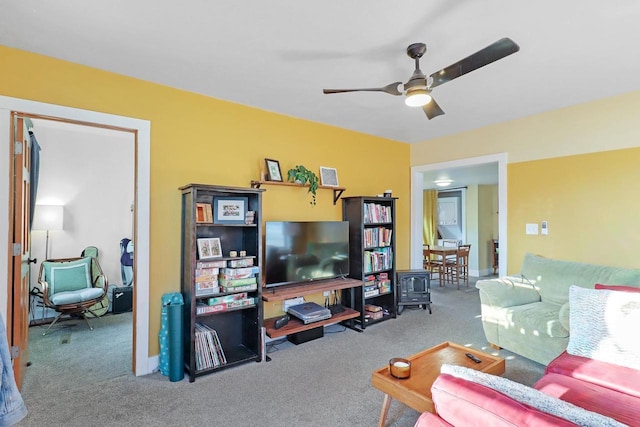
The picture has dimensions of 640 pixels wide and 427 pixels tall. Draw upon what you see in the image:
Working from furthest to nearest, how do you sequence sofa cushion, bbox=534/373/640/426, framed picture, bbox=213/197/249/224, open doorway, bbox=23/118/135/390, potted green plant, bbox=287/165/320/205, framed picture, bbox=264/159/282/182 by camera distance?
open doorway, bbox=23/118/135/390 → potted green plant, bbox=287/165/320/205 → framed picture, bbox=264/159/282/182 → framed picture, bbox=213/197/249/224 → sofa cushion, bbox=534/373/640/426

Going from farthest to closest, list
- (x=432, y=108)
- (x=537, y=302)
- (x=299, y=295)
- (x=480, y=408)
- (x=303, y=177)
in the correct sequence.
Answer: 1. (x=303, y=177)
2. (x=537, y=302)
3. (x=299, y=295)
4. (x=432, y=108)
5. (x=480, y=408)

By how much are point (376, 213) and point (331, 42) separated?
244 centimetres

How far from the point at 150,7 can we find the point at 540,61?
2793 mm

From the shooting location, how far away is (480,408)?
873mm

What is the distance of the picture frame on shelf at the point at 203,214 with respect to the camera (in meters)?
2.85

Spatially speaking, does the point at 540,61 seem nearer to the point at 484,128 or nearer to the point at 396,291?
the point at 484,128

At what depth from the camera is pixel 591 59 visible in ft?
8.24

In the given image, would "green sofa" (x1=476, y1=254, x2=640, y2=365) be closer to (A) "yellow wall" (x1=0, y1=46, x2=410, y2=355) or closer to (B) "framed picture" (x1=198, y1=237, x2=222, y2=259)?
(A) "yellow wall" (x1=0, y1=46, x2=410, y2=355)

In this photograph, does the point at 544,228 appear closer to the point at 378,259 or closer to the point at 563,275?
the point at 563,275

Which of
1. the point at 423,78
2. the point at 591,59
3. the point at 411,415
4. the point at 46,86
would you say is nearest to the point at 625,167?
the point at 591,59

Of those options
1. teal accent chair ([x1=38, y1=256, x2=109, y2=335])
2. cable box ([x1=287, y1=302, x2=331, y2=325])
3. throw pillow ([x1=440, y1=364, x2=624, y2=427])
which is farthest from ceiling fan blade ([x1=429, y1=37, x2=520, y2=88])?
teal accent chair ([x1=38, y1=256, x2=109, y2=335])

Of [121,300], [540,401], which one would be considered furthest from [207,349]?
[540,401]

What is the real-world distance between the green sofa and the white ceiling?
175 cm

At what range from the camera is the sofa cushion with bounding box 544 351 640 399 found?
5.89 feet
